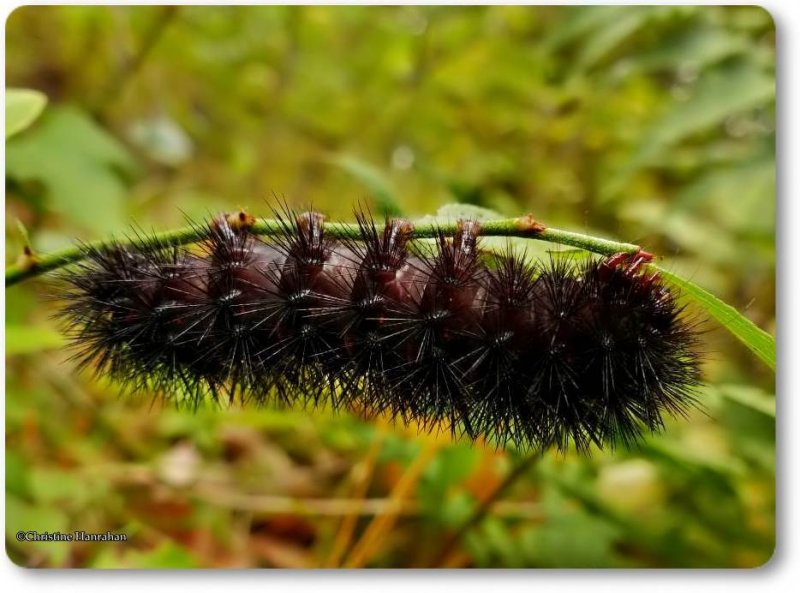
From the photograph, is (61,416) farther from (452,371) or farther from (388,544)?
(452,371)

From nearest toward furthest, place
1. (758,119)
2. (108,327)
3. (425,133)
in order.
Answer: (108,327), (758,119), (425,133)

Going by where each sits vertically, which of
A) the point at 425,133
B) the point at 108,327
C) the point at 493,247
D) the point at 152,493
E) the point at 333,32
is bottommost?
the point at 152,493

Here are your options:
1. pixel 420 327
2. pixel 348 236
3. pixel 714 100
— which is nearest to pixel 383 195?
pixel 348 236

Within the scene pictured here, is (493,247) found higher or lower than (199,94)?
lower

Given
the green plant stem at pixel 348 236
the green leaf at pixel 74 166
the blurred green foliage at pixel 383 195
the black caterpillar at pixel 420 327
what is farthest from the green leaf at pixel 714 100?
the green leaf at pixel 74 166

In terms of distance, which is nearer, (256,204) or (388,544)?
(388,544)

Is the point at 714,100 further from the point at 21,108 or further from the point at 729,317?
the point at 21,108

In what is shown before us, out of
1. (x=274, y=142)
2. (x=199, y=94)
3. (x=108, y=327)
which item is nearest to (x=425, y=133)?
(x=274, y=142)

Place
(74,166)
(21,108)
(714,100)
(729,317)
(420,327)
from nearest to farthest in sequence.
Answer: (729,317) → (420,327) → (21,108) → (714,100) → (74,166)
